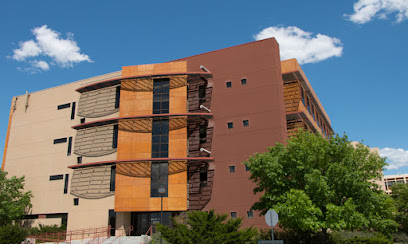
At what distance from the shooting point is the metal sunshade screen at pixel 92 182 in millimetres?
37684

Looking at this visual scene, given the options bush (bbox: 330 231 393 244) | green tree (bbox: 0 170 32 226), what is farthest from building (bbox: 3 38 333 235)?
bush (bbox: 330 231 393 244)

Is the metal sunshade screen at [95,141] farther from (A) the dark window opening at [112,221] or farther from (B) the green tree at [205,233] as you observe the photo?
(B) the green tree at [205,233]

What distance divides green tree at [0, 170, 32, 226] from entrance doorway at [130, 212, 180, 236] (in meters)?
14.7

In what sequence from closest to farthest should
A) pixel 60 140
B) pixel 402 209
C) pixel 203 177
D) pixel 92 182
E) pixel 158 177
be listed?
pixel 158 177 → pixel 203 177 → pixel 92 182 → pixel 402 209 → pixel 60 140

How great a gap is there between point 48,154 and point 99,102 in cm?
1022

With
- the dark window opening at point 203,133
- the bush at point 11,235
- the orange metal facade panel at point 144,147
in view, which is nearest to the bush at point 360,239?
the orange metal facade panel at point 144,147

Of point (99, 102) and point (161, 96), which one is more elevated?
point (99, 102)

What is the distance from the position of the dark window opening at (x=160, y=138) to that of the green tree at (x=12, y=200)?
18.5m

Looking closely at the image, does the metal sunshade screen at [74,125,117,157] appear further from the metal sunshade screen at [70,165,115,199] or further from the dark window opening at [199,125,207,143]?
the dark window opening at [199,125,207,143]

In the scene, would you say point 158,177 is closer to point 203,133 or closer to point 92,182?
point 203,133

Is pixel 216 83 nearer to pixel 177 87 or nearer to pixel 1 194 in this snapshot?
pixel 177 87

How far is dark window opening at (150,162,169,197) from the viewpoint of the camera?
35438 mm

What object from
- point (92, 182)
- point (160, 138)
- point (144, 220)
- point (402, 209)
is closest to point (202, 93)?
point (160, 138)

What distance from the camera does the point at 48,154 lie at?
148 ft
